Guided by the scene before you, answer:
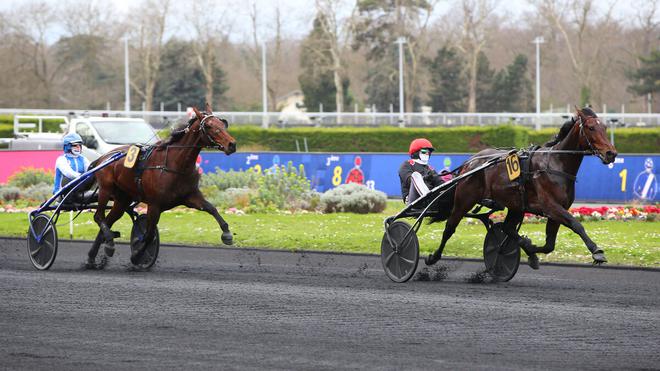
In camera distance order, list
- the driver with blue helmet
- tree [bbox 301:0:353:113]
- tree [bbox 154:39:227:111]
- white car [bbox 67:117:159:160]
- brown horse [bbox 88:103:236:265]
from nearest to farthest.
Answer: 1. brown horse [bbox 88:103:236:265]
2. the driver with blue helmet
3. white car [bbox 67:117:159:160]
4. tree [bbox 301:0:353:113]
5. tree [bbox 154:39:227:111]

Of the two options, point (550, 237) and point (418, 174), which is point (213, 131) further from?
point (550, 237)

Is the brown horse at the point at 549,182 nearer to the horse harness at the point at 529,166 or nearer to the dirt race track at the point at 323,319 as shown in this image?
the horse harness at the point at 529,166

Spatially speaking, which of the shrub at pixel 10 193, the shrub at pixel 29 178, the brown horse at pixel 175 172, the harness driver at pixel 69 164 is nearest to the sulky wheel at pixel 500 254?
the brown horse at pixel 175 172

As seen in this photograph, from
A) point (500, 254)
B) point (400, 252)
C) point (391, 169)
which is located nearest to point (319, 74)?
point (391, 169)

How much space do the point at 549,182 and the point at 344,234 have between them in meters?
5.82

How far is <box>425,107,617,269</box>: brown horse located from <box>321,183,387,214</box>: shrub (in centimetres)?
839

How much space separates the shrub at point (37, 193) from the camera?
71.4 ft

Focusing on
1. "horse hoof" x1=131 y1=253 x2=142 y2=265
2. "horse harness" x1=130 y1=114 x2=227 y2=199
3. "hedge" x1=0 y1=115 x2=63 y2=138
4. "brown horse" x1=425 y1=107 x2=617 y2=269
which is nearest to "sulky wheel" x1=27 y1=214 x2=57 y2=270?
"horse hoof" x1=131 y1=253 x2=142 y2=265

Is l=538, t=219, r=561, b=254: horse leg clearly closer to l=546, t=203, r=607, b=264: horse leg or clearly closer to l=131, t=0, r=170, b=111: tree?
l=546, t=203, r=607, b=264: horse leg

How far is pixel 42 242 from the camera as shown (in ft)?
40.4

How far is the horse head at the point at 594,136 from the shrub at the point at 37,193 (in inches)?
546

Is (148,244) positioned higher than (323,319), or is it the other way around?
(148,244)

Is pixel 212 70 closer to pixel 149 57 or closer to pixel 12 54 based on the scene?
pixel 149 57

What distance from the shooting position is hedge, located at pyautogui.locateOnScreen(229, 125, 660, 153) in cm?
3822
